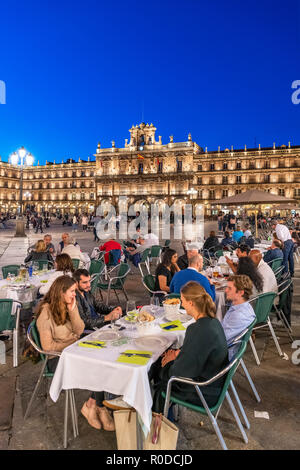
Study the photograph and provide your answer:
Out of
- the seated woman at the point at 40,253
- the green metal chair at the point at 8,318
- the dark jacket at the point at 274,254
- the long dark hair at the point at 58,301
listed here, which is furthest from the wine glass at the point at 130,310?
the dark jacket at the point at 274,254

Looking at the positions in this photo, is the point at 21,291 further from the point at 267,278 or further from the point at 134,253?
the point at 134,253

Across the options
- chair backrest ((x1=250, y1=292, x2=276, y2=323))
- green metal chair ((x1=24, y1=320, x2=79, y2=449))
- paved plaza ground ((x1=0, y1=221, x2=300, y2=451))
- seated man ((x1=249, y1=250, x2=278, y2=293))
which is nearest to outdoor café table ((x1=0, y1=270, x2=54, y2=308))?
paved plaza ground ((x1=0, y1=221, x2=300, y2=451))

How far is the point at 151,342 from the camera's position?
2.64 metres

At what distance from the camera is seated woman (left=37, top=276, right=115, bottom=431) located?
2.67 metres

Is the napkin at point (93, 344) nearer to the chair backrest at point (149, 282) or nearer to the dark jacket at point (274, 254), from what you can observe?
the chair backrest at point (149, 282)

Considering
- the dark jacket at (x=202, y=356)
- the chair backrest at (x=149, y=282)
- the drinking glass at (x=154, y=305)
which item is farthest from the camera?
the chair backrest at (x=149, y=282)

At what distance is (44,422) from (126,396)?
3.42 ft

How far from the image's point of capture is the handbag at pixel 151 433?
212 centimetres

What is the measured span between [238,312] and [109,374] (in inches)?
48.4

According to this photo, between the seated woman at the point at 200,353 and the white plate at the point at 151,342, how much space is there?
253 mm

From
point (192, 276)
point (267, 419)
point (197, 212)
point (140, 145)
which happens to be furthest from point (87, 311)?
point (140, 145)

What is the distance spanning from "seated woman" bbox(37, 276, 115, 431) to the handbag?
0.43m

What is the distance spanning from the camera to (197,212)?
2176 inches

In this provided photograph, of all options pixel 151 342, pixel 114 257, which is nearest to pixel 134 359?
pixel 151 342
